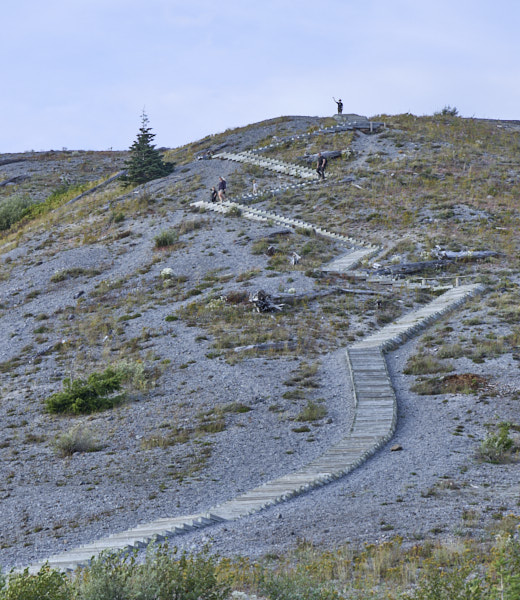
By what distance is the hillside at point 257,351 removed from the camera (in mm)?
11328

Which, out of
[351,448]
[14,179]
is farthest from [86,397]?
[14,179]

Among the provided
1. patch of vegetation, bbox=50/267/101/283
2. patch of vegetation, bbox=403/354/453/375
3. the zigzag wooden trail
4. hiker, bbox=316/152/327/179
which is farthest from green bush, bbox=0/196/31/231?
patch of vegetation, bbox=403/354/453/375

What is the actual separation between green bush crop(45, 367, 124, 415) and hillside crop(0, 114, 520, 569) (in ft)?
1.10

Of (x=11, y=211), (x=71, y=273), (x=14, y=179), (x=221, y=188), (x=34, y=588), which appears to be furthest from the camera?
(x=14, y=179)

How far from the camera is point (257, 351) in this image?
68.6 ft

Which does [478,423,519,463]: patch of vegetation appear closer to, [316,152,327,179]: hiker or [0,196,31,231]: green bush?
[316,152,327,179]: hiker

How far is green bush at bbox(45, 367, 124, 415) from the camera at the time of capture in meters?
18.1

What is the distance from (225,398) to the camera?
1764cm

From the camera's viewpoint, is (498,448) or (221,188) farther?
(221,188)

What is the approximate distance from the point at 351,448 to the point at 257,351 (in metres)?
7.43

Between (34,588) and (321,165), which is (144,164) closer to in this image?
(321,165)

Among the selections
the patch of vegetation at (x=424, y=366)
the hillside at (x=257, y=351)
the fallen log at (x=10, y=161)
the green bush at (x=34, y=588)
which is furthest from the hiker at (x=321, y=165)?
the fallen log at (x=10, y=161)

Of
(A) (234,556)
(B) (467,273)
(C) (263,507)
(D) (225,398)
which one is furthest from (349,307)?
(A) (234,556)

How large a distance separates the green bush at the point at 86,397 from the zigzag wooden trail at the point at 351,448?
6.70 metres
